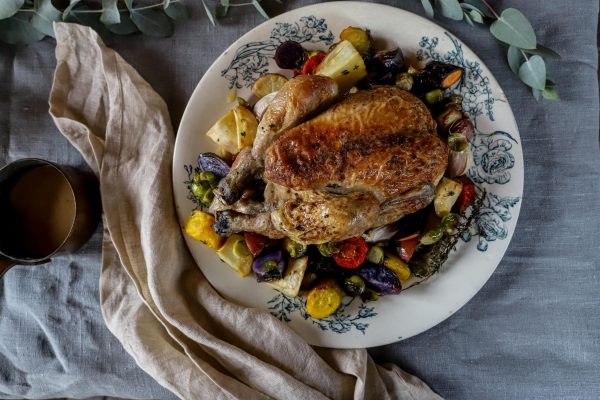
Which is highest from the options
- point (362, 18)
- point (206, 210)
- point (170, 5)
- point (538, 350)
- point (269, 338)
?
point (170, 5)

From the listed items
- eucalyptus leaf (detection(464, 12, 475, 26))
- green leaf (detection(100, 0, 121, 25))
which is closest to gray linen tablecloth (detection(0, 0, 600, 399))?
eucalyptus leaf (detection(464, 12, 475, 26))

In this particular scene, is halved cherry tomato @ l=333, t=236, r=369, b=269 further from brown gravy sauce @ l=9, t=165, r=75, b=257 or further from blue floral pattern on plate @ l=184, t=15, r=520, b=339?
brown gravy sauce @ l=9, t=165, r=75, b=257

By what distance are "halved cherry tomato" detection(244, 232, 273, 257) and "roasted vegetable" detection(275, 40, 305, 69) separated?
81 cm

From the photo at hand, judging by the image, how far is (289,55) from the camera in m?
2.21

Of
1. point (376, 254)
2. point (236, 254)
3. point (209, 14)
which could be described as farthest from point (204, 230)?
point (209, 14)

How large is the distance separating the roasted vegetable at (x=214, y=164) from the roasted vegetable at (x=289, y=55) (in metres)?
0.54

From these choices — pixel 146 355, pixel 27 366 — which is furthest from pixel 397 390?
pixel 27 366

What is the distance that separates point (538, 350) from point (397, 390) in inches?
29.7

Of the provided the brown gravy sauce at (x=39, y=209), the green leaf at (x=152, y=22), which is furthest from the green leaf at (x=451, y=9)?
the brown gravy sauce at (x=39, y=209)

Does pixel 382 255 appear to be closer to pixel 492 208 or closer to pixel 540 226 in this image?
pixel 492 208

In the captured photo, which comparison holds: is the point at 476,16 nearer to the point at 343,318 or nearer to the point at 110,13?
the point at 343,318

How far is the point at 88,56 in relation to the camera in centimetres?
241

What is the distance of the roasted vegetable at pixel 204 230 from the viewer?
7.18 ft

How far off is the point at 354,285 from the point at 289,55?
1.11m
